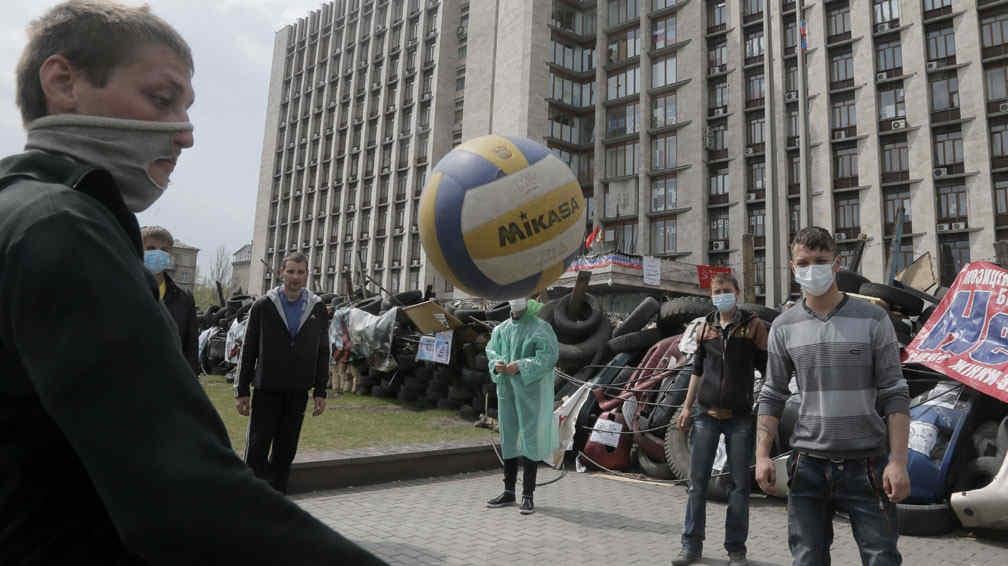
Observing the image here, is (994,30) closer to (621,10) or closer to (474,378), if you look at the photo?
(621,10)

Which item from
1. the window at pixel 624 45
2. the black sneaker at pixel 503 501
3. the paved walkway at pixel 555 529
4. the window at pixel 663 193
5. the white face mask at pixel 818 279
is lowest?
the paved walkway at pixel 555 529

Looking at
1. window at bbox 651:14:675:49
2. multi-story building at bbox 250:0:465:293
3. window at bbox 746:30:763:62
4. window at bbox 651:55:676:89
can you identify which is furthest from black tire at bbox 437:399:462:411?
window at bbox 651:14:675:49

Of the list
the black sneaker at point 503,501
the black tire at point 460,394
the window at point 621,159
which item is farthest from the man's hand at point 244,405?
the window at point 621,159

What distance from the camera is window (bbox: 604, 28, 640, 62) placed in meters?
44.9

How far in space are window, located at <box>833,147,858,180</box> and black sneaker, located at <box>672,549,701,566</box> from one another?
121 ft

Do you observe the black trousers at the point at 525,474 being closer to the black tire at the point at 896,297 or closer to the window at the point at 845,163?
the black tire at the point at 896,297

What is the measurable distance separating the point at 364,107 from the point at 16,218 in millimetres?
63791

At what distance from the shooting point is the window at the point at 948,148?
32.9m

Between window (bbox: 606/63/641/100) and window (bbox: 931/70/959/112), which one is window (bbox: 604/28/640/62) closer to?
window (bbox: 606/63/641/100)

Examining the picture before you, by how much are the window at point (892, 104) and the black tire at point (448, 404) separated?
3397cm

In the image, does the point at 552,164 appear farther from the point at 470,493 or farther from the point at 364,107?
the point at 364,107

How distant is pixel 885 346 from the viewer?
10.8 feet

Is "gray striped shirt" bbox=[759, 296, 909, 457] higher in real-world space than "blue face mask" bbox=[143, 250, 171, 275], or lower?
lower

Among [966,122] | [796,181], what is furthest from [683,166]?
[966,122]
